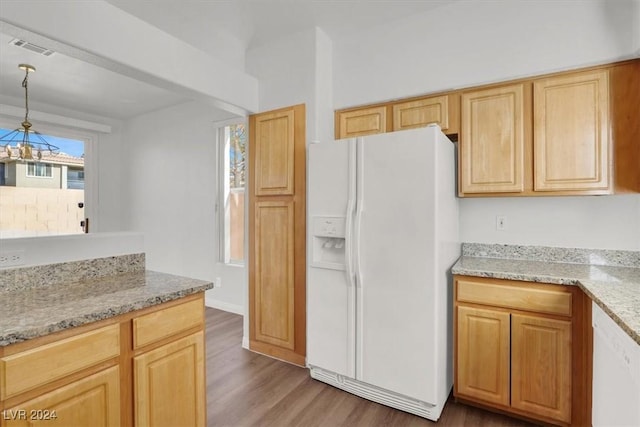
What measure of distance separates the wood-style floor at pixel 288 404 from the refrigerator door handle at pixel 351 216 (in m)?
0.81

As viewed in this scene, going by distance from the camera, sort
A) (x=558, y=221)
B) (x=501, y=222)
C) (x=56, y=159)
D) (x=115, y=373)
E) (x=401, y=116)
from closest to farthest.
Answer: (x=115, y=373) < (x=558, y=221) < (x=501, y=222) < (x=401, y=116) < (x=56, y=159)

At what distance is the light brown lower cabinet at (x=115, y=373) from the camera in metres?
1.04

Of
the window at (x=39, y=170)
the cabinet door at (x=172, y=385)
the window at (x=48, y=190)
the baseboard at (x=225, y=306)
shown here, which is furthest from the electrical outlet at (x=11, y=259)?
the window at (x=39, y=170)

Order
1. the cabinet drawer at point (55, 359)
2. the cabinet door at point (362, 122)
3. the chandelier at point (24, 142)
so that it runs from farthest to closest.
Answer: the chandelier at point (24, 142) < the cabinet door at point (362, 122) < the cabinet drawer at point (55, 359)

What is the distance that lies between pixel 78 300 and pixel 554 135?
2763 mm

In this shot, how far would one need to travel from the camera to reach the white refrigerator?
6.36 ft

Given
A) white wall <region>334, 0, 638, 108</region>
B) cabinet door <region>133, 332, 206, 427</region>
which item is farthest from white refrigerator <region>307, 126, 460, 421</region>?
cabinet door <region>133, 332, 206, 427</region>

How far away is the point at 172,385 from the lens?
1492 mm

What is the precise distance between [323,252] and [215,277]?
2.27 metres

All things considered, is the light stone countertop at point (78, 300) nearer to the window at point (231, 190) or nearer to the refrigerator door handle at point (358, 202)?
the refrigerator door handle at point (358, 202)

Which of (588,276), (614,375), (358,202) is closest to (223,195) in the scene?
(358,202)

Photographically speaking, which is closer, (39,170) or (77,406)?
(77,406)

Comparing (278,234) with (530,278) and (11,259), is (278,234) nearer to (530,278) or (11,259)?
(11,259)

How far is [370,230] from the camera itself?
6.95 feet
